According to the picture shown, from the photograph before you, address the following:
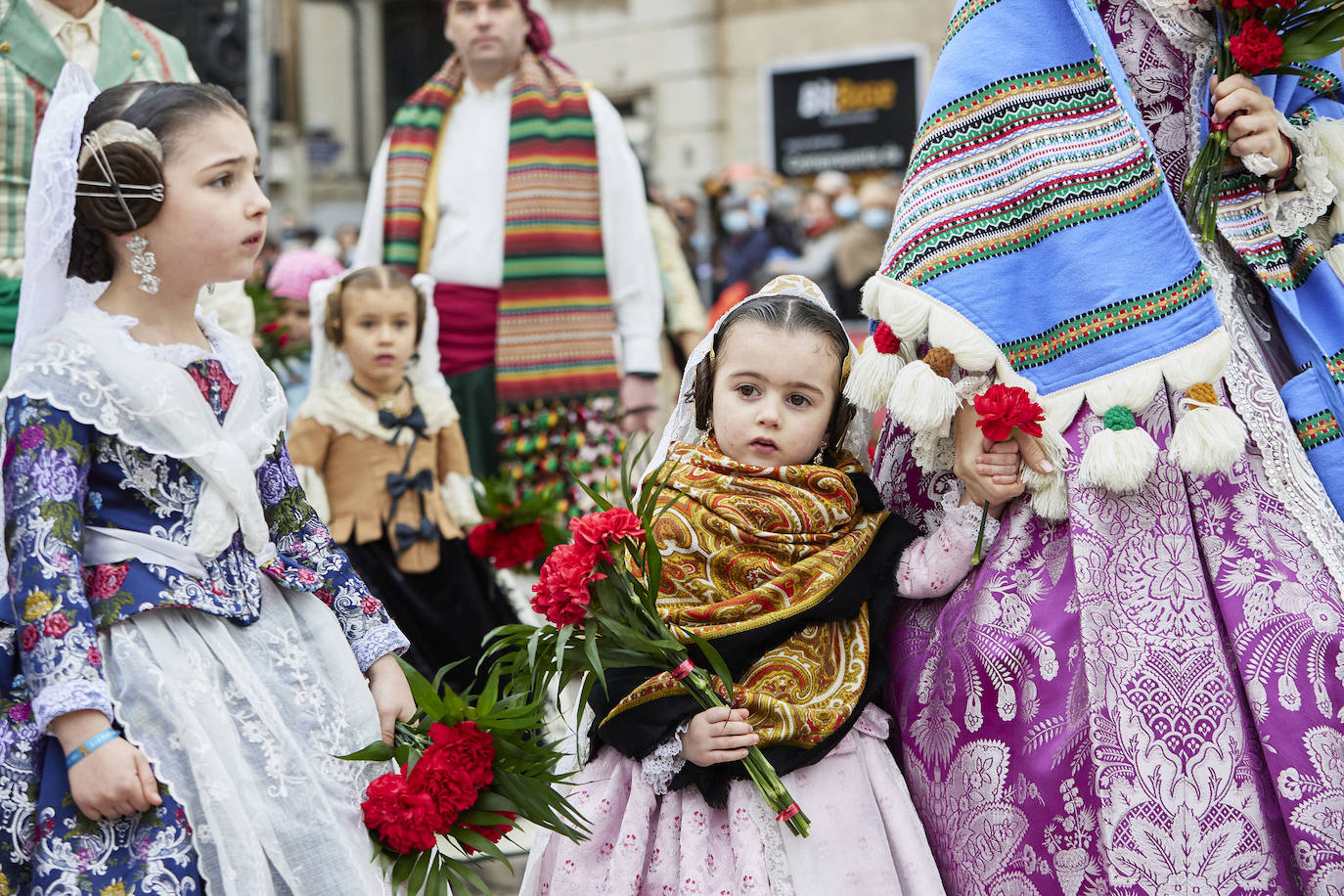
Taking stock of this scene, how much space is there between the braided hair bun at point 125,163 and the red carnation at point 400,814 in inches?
39.4

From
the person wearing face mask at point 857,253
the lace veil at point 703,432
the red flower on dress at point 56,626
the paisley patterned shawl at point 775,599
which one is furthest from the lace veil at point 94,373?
the person wearing face mask at point 857,253

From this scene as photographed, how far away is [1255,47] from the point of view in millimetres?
2729

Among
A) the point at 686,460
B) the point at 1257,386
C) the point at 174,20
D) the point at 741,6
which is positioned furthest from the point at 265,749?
the point at 741,6

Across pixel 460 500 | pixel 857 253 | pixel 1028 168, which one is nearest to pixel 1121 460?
pixel 1028 168

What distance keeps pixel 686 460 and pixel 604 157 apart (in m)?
2.47

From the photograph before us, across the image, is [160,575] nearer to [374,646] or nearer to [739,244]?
[374,646]

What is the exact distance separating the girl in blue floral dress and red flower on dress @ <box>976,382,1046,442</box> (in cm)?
114

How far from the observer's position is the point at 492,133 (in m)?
5.15

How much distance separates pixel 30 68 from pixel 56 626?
→ 208 cm

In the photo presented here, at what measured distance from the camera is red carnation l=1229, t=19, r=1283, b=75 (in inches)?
107

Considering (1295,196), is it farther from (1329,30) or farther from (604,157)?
(604,157)

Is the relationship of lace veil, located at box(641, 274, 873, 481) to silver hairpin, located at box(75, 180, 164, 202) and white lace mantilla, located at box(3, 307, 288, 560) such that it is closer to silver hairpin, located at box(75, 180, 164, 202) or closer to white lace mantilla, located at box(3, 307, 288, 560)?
white lace mantilla, located at box(3, 307, 288, 560)

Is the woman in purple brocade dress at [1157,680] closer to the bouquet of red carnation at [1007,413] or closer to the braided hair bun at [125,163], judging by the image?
the bouquet of red carnation at [1007,413]

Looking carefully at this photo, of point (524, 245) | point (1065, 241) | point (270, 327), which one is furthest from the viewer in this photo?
point (270, 327)
